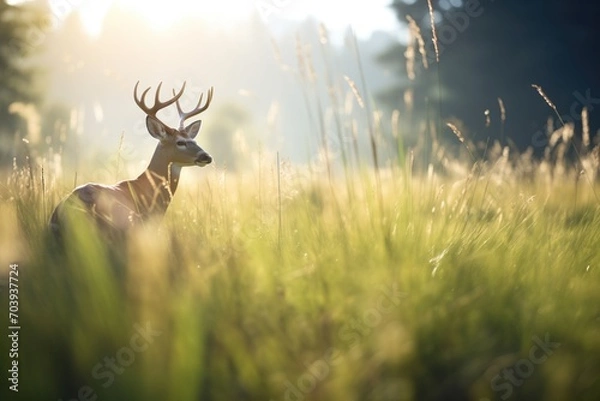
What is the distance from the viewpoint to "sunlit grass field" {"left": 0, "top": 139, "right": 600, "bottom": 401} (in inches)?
91.3

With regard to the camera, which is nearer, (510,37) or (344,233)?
(344,233)

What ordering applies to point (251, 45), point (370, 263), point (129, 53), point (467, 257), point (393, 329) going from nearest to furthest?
point (393, 329) → point (370, 263) → point (467, 257) → point (129, 53) → point (251, 45)

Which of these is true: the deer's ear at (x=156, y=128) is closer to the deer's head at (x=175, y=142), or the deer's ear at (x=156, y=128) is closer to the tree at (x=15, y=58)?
the deer's head at (x=175, y=142)

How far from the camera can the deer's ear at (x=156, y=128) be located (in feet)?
19.3

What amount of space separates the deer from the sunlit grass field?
1.23 ft

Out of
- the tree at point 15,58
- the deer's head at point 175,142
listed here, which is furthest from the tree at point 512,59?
the deer's head at point 175,142

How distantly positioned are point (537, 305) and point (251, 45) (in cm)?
4419

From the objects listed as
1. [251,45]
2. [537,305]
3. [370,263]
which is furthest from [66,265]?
[251,45]

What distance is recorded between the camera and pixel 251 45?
45.4 metres

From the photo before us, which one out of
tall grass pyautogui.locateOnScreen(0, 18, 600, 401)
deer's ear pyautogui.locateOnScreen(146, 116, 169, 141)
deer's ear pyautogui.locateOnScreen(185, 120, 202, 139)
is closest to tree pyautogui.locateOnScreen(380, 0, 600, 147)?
deer's ear pyautogui.locateOnScreen(185, 120, 202, 139)

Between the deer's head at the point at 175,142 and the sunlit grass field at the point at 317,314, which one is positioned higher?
the deer's head at the point at 175,142

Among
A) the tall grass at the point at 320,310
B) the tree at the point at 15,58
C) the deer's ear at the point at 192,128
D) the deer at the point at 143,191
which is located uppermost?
the tree at the point at 15,58

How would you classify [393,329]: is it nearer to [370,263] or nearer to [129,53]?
[370,263]

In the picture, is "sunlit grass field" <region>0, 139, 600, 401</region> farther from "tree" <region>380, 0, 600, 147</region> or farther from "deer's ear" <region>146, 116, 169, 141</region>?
"tree" <region>380, 0, 600, 147</region>
